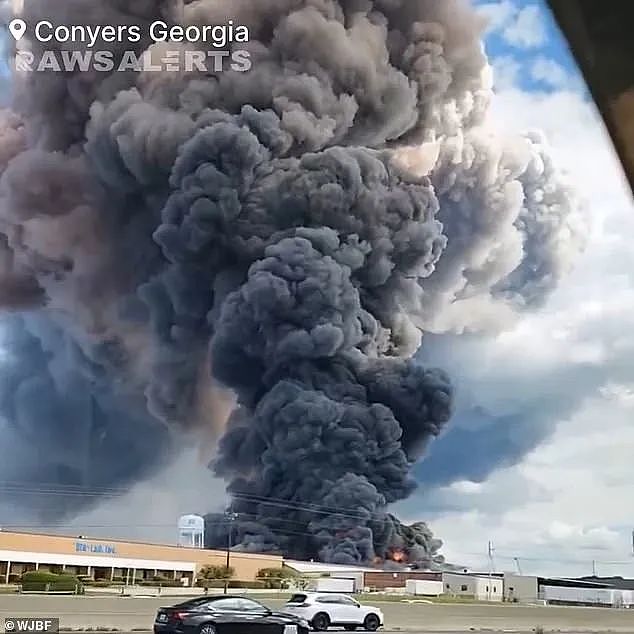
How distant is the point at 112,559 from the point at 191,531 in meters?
0.41

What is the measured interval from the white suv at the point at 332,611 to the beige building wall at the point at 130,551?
0.23m

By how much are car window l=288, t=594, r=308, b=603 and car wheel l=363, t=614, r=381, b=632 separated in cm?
32

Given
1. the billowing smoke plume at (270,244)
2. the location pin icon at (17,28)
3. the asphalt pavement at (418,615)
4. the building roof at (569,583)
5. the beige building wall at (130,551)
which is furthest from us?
the location pin icon at (17,28)

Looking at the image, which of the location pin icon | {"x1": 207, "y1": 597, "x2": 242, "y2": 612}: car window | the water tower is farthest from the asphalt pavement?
the location pin icon

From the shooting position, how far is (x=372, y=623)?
454 centimetres

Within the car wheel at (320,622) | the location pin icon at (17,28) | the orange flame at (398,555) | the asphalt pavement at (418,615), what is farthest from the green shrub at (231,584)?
the location pin icon at (17,28)

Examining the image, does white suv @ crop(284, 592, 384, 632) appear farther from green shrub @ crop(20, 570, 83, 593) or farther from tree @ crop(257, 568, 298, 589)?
green shrub @ crop(20, 570, 83, 593)

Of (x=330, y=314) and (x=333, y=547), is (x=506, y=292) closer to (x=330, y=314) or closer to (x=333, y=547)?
(x=330, y=314)

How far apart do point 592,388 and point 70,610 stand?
2.90m

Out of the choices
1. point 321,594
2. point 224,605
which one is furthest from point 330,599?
point 224,605

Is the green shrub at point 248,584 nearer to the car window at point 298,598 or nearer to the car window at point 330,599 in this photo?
the car window at point 298,598

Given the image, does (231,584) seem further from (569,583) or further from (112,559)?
(569,583)

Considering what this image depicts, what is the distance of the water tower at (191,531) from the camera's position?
4570 mm

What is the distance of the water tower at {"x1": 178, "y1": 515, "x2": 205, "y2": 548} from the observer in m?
4.57
